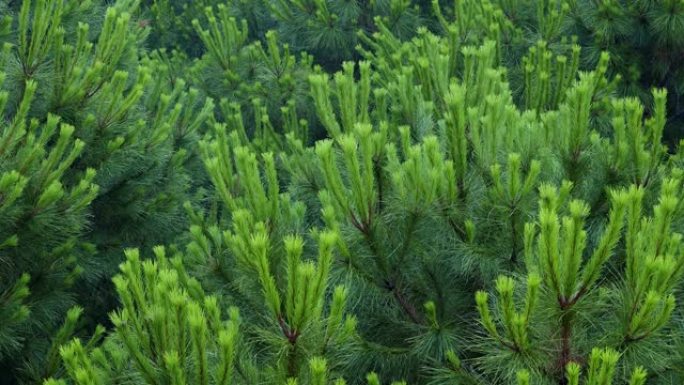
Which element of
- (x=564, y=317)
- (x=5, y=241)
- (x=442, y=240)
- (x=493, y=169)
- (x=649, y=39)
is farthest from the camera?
(x=649, y=39)

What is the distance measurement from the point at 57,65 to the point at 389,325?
2226 millimetres

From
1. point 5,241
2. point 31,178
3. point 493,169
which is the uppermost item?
point 493,169

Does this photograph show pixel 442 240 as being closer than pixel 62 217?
Yes

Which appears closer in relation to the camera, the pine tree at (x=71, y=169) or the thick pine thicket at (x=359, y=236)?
the thick pine thicket at (x=359, y=236)

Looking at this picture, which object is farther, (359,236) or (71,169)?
(71,169)

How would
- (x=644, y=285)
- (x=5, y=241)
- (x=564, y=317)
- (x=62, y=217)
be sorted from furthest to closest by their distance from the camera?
(x=62, y=217) < (x=5, y=241) < (x=564, y=317) < (x=644, y=285)

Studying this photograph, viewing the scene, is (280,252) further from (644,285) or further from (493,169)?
(644,285)

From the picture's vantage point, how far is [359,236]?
2.51m

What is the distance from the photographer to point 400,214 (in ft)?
8.34

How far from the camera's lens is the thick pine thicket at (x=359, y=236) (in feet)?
6.49

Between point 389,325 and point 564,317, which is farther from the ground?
point 564,317

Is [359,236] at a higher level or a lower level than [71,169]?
higher

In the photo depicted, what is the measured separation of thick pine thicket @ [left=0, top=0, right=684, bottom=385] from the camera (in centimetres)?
198

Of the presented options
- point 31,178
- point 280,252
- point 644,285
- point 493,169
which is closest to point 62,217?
point 31,178
